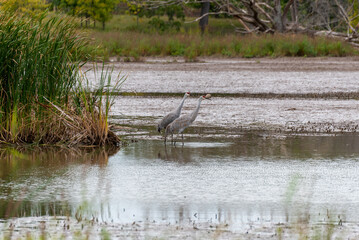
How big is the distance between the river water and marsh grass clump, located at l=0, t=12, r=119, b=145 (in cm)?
46

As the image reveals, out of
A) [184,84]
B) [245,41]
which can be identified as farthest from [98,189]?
[245,41]

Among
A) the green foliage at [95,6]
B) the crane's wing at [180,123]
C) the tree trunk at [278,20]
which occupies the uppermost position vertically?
the green foliage at [95,6]

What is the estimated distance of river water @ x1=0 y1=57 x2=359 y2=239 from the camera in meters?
6.58

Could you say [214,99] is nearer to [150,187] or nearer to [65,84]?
[65,84]

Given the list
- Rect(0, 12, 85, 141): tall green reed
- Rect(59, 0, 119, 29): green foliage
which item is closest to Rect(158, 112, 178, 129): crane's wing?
Rect(0, 12, 85, 141): tall green reed

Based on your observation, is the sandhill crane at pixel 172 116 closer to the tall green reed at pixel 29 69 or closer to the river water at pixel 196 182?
the river water at pixel 196 182

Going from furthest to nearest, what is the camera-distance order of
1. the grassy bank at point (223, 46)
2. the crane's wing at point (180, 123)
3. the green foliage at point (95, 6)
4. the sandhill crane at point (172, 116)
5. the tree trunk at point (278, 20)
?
1. the green foliage at point (95, 6)
2. the tree trunk at point (278, 20)
3. the grassy bank at point (223, 46)
4. the sandhill crane at point (172, 116)
5. the crane's wing at point (180, 123)

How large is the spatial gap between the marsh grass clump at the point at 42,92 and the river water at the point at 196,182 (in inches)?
18.0

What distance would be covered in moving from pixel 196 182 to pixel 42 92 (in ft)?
12.2

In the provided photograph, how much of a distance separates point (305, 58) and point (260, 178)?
2268cm

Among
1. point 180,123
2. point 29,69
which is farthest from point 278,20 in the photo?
point 29,69

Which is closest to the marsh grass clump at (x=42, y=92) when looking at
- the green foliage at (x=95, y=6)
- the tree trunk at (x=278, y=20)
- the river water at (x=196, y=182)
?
the river water at (x=196, y=182)

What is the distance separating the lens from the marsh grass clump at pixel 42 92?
11039 millimetres

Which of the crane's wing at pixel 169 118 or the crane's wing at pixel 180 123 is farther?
the crane's wing at pixel 169 118
